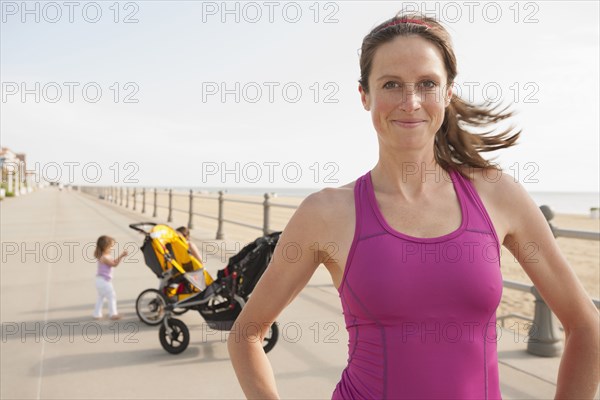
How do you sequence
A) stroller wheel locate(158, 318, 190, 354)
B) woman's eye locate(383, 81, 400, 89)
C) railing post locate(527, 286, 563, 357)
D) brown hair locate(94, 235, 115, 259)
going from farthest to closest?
1. brown hair locate(94, 235, 115, 259)
2. stroller wheel locate(158, 318, 190, 354)
3. railing post locate(527, 286, 563, 357)
4. woman's eye locate(383, 81, 400, 89)

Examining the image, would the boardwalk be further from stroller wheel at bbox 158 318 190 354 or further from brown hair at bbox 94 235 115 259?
brown hair at bbox 94 235 115 259

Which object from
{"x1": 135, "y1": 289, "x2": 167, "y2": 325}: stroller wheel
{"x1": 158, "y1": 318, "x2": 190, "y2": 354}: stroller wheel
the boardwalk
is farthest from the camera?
{"x1": 135, "y1": 289, "x2": 167, "y2": 325}: stroller wheel

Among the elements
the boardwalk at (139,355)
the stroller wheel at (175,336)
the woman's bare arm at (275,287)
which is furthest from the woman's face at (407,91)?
the stroller wheel at (175,336)

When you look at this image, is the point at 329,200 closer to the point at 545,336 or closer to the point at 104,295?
the point at 545,336

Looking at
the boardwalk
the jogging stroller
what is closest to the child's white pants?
the boardwalk

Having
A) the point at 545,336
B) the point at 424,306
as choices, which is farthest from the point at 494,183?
the point at 545,336

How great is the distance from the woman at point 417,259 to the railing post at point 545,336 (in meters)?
3.41

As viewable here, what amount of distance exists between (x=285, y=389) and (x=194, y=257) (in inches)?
79.2

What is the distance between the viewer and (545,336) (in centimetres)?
439

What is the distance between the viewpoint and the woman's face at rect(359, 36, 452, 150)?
1.25m

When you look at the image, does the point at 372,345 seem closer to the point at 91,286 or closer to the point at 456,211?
the point at 456,211

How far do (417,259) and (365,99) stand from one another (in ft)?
1.48

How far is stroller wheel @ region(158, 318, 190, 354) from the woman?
11.5ft

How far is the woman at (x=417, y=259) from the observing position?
1.19 meters
